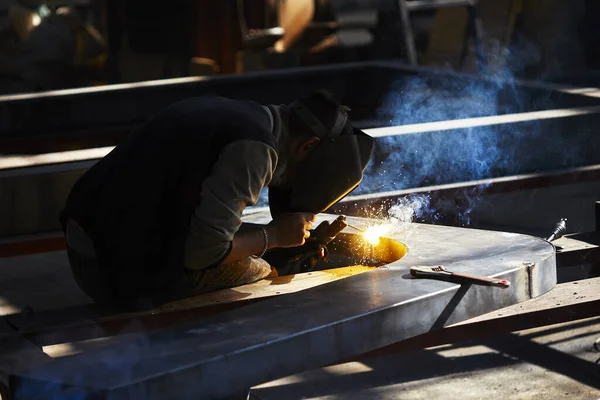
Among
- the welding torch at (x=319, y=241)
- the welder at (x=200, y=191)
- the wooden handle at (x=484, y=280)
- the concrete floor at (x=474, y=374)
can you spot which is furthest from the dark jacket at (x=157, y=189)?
the concrete floor at (x=474, y=374)

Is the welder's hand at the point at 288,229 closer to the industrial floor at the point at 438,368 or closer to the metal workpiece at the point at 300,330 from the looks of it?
the metal workpiece at the point at 300,330

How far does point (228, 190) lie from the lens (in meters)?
3.04

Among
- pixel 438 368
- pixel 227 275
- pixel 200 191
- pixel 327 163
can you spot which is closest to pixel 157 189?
pixel 200 191

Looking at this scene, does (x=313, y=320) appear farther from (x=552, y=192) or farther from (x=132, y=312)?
(x=552, y=192)

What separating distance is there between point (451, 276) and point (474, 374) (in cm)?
131

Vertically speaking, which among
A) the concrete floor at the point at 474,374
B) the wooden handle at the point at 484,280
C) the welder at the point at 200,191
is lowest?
the concrete floor at the point at 474,374

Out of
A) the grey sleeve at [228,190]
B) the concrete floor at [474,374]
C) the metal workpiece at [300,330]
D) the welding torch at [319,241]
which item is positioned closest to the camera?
the metal workpiece at [300,330]

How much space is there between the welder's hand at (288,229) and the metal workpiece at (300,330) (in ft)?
0.75

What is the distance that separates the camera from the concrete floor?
163 inches

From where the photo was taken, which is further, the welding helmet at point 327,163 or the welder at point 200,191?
the welding helmet at point 327,163

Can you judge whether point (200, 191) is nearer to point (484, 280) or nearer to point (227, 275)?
point (227, 275)

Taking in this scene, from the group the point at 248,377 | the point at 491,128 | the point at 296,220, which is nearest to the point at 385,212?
the point at 491,128

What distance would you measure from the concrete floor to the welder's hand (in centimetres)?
88

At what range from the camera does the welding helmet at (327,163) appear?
3.28 meters
